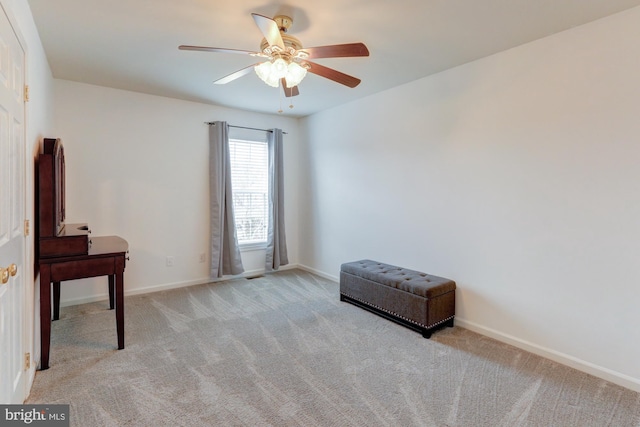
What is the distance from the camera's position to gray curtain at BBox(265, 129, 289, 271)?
5.15 metres

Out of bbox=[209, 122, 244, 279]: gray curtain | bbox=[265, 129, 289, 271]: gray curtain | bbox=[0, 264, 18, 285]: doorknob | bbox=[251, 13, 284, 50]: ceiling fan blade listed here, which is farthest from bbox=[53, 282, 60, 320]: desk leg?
bbox=[251, 13, 284, 50]: ceiling fan blade

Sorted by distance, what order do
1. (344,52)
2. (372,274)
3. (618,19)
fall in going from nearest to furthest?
(344,52) → (618,19) → (372,274)

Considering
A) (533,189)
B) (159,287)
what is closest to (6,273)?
(159,287)

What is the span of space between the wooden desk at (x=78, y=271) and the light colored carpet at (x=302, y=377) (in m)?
0.24

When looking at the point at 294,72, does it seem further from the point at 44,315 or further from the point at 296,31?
the point at 44,315

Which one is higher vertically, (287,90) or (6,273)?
(287,90)

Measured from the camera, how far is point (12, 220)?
1.77 metres

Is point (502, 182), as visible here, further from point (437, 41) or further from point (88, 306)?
point (88, 306)

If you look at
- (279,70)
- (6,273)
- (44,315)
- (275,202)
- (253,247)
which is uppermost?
(279,70)

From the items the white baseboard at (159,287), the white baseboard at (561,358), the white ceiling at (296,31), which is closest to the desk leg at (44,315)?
the white baseboard at (159,287)

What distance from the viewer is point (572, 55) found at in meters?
2.45

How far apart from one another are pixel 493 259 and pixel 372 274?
116 cm

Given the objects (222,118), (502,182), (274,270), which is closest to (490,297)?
(502,182)

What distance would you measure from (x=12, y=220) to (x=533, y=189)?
352 cm
